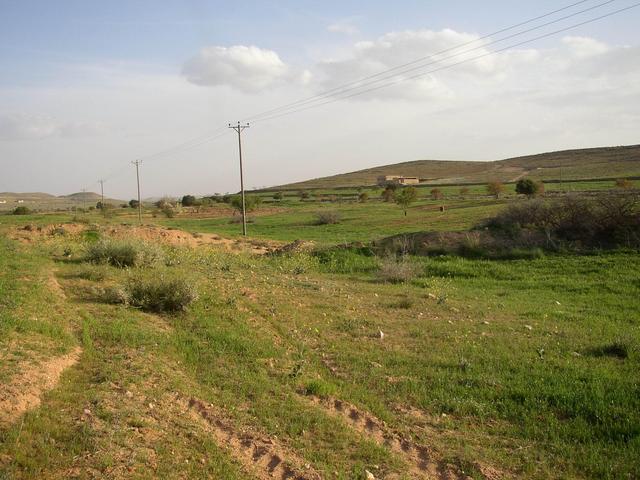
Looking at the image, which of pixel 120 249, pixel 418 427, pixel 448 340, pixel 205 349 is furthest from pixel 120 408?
pixel 120 249

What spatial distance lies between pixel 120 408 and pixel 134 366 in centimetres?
122

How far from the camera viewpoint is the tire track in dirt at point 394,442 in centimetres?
464

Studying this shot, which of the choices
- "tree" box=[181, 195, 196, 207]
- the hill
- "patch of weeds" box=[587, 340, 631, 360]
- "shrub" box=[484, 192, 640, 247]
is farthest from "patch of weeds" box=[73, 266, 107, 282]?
the hill

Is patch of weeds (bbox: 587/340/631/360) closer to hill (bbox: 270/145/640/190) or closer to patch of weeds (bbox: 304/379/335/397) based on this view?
patch of weeds (bbox: 304/379/335/397)

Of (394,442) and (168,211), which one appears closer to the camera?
(394,442)

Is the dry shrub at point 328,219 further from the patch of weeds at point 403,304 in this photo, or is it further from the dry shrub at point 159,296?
the dry shrub at point 159,296

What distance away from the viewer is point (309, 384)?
6316 millimetres

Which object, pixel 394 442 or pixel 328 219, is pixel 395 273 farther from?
pixel 328 219

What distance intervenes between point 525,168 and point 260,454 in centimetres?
14493

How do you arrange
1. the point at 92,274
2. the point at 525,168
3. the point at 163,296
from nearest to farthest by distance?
the point at 163,296 → the point at 92,274 → the point at 525,168

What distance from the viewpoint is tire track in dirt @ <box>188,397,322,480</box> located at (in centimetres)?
433

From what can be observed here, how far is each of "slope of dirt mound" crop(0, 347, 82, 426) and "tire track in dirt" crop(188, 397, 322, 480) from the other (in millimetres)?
1620

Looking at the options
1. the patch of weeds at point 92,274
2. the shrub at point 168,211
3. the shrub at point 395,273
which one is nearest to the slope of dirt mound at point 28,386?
the patch of weeds at point 92,274

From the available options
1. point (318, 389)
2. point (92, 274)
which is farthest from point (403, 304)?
point (92, 274)
